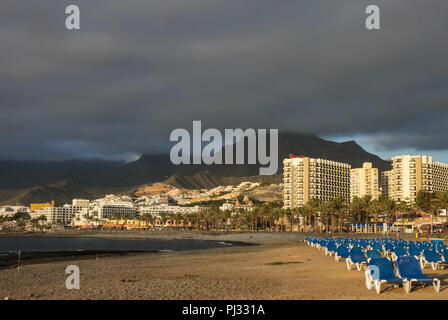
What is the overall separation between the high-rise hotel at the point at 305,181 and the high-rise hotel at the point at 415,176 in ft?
84.4

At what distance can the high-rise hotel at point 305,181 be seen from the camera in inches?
5723

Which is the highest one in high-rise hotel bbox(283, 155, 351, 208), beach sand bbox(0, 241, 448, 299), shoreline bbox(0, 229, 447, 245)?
high-rise hotel bbox(283, 155, 351, 208)

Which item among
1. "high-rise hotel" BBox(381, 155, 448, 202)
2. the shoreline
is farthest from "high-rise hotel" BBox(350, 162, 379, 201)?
the shoreline

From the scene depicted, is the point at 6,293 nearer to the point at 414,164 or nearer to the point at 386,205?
the point at 386,205

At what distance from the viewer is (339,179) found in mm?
160875

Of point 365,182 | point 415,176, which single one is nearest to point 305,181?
point 415,176

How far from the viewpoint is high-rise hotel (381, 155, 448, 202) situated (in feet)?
518

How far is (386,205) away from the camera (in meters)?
94.6

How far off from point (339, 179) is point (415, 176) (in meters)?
26.5

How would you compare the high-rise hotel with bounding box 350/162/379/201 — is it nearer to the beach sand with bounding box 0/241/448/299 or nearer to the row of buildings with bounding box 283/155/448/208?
the row of buildings with bounding box 283/155/448/208

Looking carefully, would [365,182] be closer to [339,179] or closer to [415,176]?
[415,176]
